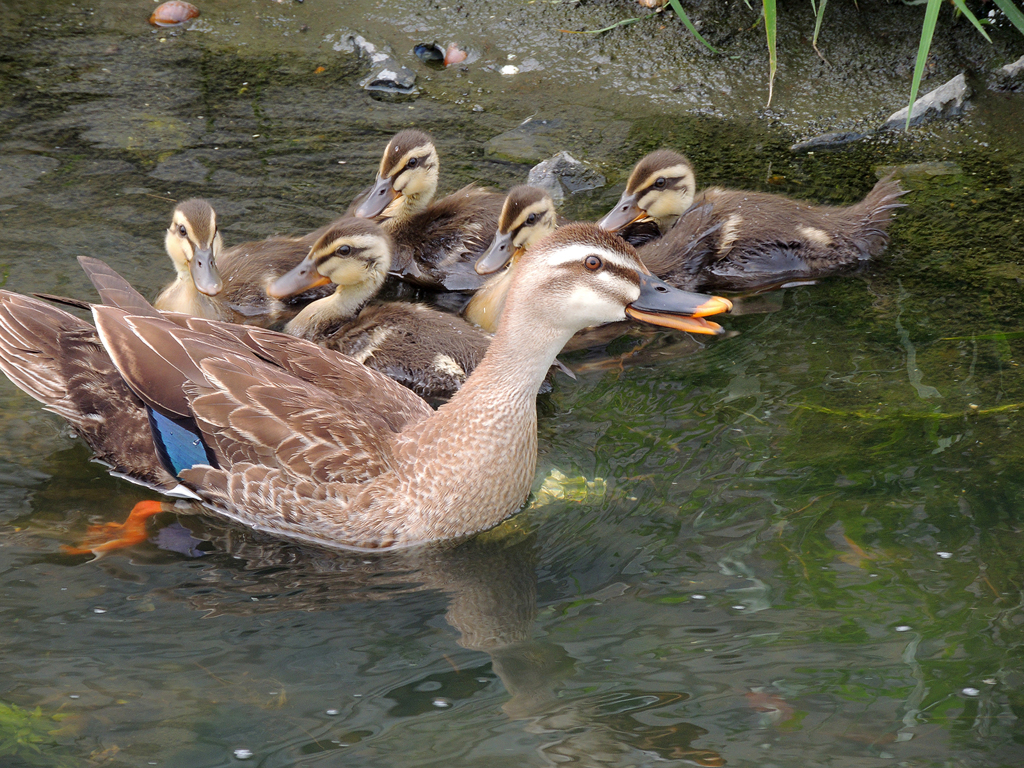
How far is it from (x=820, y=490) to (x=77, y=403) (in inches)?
94.5

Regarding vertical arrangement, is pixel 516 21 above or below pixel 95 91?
above

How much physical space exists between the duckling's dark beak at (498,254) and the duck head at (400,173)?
65 cm

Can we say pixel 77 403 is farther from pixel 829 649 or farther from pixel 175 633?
pixel 829 649

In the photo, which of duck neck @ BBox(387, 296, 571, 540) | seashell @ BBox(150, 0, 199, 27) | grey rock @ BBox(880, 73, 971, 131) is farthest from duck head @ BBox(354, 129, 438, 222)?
grey rock @ BBox(880, 73, 971, 131)

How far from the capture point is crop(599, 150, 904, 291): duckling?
14.8ft

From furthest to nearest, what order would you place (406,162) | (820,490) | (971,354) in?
1. (406,162)
2. (971,354)
3. (820,490)

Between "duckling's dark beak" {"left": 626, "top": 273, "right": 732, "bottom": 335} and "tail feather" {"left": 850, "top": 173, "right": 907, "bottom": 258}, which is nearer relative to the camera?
"duckling's dark beak" {"left": 626, "top": 273, "right": 732, "bottom": 335}

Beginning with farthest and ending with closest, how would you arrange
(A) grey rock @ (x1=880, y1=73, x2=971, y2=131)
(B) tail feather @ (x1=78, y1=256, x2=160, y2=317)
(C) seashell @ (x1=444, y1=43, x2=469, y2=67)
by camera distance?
(C) seashell @ (x1=444, y1=43, x2=469, y2=67) < (A) grey rock @ (x1=880, y1=73, x2=971, y2=131) < (B) tail feather @ (x1=78, y1=256, x2=160, y2=317)

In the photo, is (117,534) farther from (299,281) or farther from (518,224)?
(518,224)

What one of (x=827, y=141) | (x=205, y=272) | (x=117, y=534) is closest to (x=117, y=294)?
(x=205, y=272)

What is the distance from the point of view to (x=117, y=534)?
311 centimetres

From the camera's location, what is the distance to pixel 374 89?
5.89 meters

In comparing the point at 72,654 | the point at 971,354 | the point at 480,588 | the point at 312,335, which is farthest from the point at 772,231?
the point at 72,654

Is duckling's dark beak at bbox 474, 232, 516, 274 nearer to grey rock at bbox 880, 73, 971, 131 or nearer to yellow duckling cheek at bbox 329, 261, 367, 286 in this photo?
yellow duckling cheek at bbox 329, 261, 367, 286
